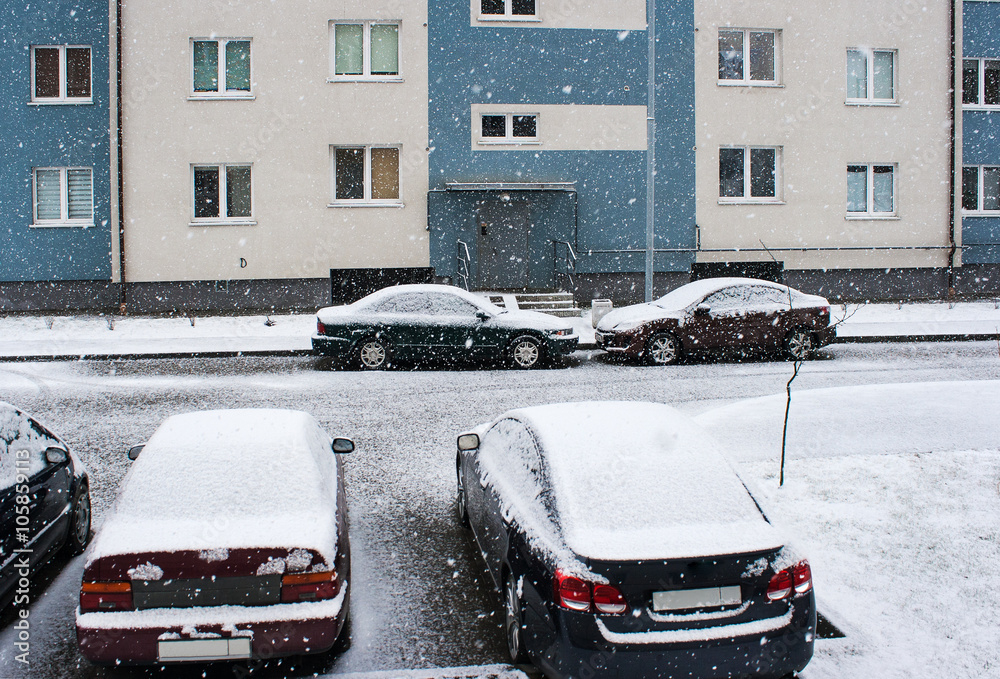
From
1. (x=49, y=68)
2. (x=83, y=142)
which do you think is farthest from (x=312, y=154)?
(x=49, y=68)

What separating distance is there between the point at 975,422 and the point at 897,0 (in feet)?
61.4

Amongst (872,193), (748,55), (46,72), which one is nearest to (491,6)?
(748,55)

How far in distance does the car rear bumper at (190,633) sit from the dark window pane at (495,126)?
18522 mm

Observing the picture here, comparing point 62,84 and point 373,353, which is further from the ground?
point 62,84

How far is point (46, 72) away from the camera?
840 inches

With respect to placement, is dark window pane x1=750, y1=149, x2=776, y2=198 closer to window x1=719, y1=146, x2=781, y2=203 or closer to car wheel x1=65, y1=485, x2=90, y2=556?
window x1=719, y1=146, x2=781, y2=203

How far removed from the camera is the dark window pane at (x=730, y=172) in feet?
72.6

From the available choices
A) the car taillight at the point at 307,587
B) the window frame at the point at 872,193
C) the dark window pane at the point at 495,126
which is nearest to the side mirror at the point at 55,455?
the car taillight at the point at 307,587

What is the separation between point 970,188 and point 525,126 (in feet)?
44.5

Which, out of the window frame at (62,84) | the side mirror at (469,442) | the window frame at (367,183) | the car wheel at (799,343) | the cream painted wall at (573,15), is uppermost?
the cream painted wall at (573,15)

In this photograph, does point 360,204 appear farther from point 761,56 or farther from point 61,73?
point 761,56

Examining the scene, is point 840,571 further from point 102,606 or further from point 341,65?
point 341,65

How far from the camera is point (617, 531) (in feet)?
12.7

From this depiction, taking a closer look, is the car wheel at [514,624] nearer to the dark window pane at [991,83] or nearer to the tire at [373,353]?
the tire at [373,353]
